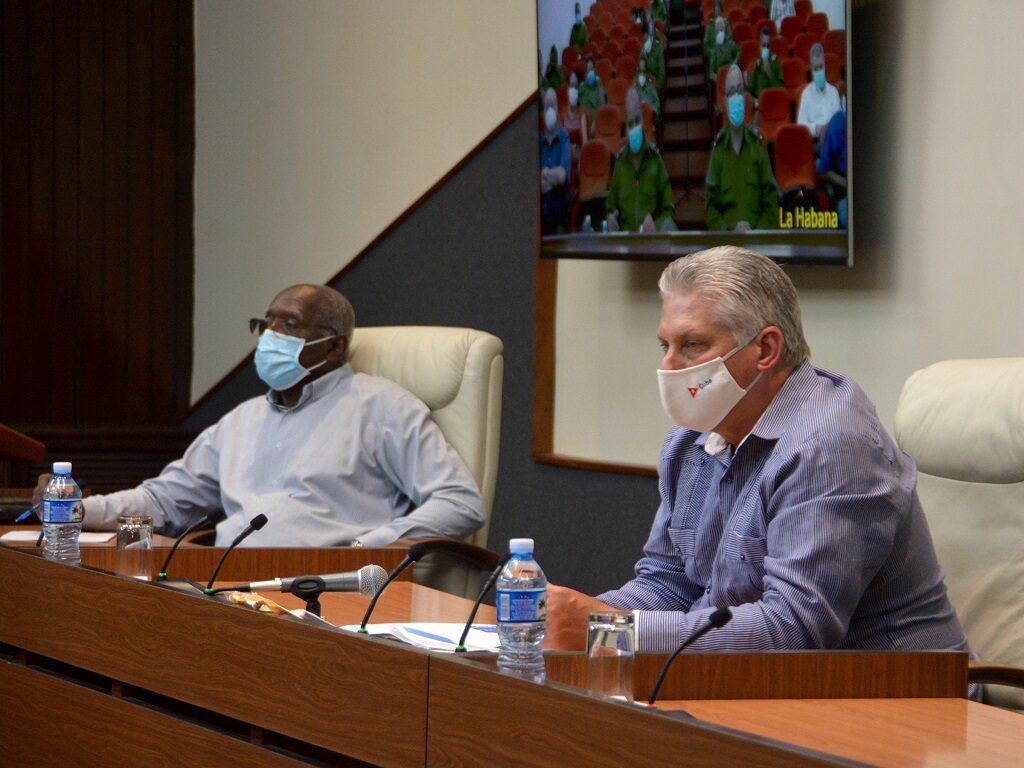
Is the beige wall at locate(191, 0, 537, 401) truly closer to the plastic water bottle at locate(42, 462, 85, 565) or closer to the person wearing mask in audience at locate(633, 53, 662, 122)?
the person wearing mask in audience at locate(633, 53, 662, 122)

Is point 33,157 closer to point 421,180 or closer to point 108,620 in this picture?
point 421,180

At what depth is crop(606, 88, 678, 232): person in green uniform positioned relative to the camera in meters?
3.75

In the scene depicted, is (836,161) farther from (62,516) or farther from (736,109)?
(62,516)

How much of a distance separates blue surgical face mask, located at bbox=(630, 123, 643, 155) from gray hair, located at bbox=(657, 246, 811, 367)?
1.76 meters

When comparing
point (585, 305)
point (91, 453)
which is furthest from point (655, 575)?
point (91, 453)

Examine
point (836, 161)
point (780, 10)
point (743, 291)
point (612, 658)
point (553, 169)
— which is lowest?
point (612, 658)

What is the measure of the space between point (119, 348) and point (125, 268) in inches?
13.2

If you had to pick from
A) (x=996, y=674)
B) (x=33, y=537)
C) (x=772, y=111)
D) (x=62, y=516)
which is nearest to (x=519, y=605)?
(x=996, y=674)

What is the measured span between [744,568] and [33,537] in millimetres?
1438

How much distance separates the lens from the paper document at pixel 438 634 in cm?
176

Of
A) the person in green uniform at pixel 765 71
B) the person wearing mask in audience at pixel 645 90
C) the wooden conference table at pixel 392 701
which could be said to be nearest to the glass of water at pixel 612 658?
the wooden conference table at pixel 392 701

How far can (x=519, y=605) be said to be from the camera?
1.58 meters

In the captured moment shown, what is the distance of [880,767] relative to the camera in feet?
4.09

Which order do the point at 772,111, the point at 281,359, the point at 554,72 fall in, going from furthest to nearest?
the point at 554,72 < the point at 281,359 < the point at 772,111
